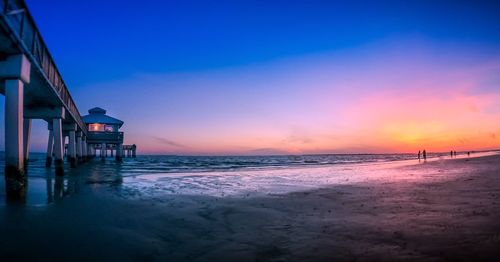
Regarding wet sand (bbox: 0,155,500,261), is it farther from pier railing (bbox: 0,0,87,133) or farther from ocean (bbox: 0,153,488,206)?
pier railing (bbox: 0,0,87,133)

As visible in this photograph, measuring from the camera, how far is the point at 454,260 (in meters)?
4.66

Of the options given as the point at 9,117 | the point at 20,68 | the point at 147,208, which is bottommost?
the point at 147,208

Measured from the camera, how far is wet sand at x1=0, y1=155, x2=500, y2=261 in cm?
521

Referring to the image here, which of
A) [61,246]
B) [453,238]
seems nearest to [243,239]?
[61,246]

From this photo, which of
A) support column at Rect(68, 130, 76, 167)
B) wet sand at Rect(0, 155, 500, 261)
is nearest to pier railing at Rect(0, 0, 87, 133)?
wet sand at Rect(0, 155, 500, 261)

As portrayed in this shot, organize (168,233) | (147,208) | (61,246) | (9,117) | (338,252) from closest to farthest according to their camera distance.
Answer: (338,252) < (61,246) < (168,233) < (147,208) < (9,117)

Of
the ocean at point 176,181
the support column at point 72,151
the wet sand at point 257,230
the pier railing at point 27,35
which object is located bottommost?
the ocean at point 176,181

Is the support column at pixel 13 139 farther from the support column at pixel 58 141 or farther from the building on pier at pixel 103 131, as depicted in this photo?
the building on pier at pixel 103 131

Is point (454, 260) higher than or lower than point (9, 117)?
lower

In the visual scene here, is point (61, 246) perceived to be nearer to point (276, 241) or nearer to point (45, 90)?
point (276, 241)

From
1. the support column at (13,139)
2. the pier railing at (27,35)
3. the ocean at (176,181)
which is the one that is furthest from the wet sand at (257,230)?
the pier railing at (27,35)

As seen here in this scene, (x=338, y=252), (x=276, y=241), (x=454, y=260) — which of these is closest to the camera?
(x=454, y=260)

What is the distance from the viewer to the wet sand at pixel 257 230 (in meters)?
5.21

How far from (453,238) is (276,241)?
9.75ft
